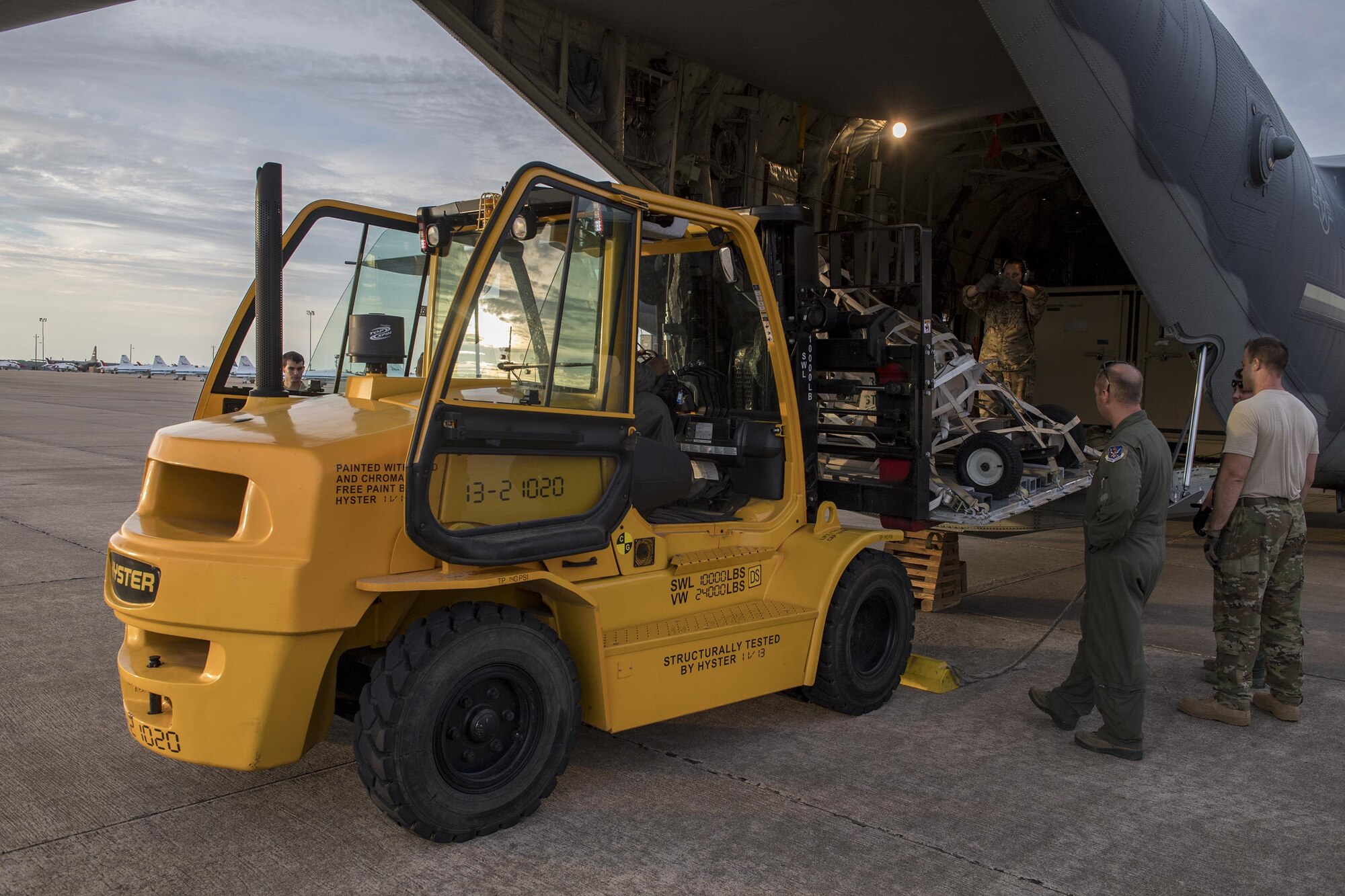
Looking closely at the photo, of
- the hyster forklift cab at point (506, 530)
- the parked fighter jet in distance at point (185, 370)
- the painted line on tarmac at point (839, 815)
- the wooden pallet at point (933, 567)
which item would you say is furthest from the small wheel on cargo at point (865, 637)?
the parked fighter jet in distance at point (185, 370)

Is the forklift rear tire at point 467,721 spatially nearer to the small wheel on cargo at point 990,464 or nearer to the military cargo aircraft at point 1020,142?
the small wheel on cargo at point 990,464

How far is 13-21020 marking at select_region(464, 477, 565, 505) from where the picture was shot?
346 cm

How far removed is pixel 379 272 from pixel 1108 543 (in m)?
3.43

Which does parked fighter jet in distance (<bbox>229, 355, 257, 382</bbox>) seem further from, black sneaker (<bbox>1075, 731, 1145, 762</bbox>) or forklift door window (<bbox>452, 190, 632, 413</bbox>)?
black sneaker (<bbox>1075, 731, 1145, 762</bbox>)

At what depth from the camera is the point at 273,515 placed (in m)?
3.15

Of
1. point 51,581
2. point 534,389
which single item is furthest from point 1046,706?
point 51,581

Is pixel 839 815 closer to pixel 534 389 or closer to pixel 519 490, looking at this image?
pixel 519 490

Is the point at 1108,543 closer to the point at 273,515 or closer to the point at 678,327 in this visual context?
the point at 678,327

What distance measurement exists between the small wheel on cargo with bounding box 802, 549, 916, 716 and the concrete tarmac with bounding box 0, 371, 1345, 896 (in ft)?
0.44

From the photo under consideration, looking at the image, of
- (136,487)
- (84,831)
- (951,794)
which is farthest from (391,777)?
(136,487)

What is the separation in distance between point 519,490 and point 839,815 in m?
1.67

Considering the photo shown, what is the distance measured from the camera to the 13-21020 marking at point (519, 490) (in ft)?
11.3

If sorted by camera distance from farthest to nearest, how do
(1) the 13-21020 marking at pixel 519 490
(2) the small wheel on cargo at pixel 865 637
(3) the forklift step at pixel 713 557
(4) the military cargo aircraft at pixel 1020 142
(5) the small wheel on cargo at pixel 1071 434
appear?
(5) the small wheel on cargo at pixel 1071 434 → (4) the military cargo aircraft at pixel 1020 142 → (2) the small wheel on cargo at pixel 865 637 → (3) the forklift step at pixel 713 557 → (1) the 13-21020 marking at pixel 519 490

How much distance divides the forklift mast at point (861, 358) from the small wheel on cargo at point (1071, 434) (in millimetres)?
2067
